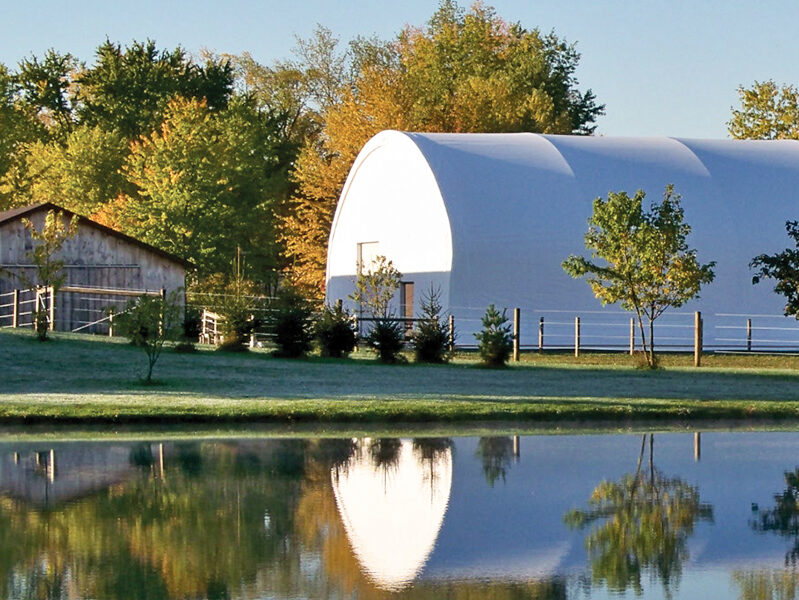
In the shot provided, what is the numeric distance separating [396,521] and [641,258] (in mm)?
25658

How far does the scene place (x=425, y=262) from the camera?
4912cm

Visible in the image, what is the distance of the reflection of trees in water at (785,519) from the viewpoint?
10875mm

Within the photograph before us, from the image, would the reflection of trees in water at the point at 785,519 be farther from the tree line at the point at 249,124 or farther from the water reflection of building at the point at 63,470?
the tree line at the point at 249,124

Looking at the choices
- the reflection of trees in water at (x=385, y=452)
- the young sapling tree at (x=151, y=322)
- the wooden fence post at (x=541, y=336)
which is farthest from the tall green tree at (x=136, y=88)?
the reflection of trees in water at (x=385, y=452)

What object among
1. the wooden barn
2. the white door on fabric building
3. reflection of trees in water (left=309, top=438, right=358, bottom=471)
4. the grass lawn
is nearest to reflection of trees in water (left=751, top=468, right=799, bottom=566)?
reflection of trees in water (left=309, top=438, right=358, bottom=471)

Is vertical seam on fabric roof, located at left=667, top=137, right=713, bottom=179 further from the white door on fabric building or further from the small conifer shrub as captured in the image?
the small conifer shrub

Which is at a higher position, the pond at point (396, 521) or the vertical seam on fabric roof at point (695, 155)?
the vertical seam on fabric roof at point (695, 155)

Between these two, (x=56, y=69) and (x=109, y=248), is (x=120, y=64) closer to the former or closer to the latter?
(x=56, y=69)

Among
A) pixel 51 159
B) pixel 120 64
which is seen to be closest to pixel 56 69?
pixel 120 64

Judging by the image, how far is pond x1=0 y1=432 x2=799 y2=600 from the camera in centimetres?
950

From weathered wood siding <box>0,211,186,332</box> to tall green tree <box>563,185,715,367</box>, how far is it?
17.1m

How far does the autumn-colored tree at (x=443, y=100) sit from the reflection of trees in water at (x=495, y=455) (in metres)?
46.1

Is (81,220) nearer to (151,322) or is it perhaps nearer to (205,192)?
(205,192)

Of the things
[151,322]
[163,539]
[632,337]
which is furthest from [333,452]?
[632,337]
